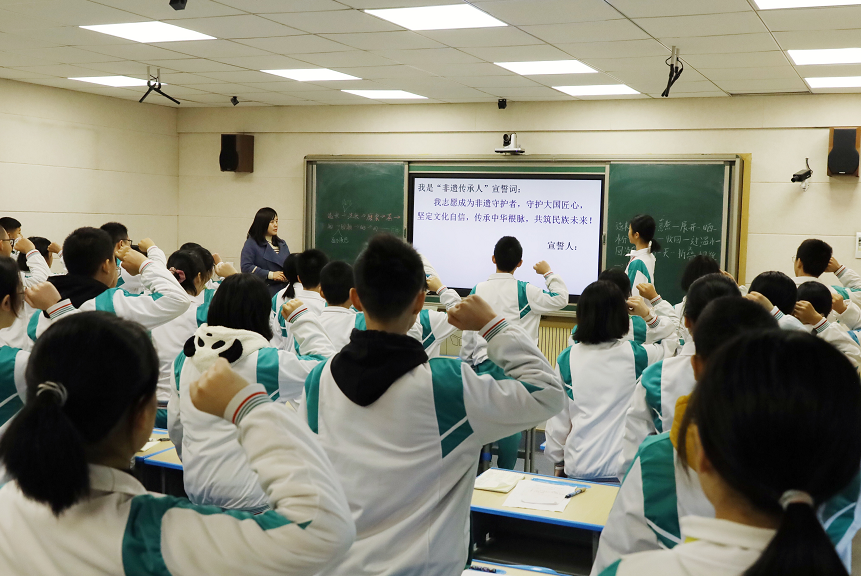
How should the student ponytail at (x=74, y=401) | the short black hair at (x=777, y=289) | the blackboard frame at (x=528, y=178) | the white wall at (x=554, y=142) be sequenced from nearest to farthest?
the student ponytail at (x=74, y=401), the short black hair at (x=777, y=289), the white wall at (x=554, y=142), the blackboard frame at (x=528, y=178)

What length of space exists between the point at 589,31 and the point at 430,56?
4.34ft

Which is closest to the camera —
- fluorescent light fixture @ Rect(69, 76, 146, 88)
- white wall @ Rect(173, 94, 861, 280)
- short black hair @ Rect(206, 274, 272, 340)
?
short black hair @ Rect(206, 274, 272, 340)

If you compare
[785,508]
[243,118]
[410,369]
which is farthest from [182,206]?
[785,508]

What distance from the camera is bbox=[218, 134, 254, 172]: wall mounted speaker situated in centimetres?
857

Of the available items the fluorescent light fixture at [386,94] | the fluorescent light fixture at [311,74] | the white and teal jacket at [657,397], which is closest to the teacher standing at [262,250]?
the fluorescent light fixture at [311,74]

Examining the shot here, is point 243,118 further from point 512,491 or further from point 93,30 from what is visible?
point 512,491

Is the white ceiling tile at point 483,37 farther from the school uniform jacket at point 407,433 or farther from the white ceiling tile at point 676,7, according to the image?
the school uniform jacket at point 407,433

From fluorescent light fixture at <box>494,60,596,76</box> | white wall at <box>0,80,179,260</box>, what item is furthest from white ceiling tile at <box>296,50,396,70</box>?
white wall at <box>0,80,179,260</box>

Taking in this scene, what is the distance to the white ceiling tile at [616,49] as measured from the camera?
15.8 feet

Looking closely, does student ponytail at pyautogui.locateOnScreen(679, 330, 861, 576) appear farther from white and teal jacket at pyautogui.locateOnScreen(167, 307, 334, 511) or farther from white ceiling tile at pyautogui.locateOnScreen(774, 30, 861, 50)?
white ceiling tile at pyautogui.locateOnScreen(774, 30, 861, 50)

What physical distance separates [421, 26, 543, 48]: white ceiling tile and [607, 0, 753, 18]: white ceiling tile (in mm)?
791

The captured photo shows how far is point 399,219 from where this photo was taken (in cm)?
804

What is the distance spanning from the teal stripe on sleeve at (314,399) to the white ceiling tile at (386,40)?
349cm

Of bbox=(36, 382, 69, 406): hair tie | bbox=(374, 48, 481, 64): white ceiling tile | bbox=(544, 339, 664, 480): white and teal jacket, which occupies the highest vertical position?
bbox=(374, 48, 481, 64): white ceiling tile
